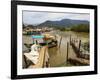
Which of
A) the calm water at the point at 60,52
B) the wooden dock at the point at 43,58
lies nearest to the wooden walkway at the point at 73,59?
the calm water at the point at 60,52

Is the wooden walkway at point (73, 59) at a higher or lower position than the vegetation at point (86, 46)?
lower

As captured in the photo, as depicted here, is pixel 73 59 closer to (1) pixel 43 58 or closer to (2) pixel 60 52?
(2) pixel 60 52

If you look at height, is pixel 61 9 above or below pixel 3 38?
above

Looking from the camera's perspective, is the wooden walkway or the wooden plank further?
the wooden walkway

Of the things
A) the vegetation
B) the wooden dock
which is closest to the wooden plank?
the wooden dock

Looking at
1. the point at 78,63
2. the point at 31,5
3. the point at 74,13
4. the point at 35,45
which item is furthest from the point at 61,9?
the point at 78,63

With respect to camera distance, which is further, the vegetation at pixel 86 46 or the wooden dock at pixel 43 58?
the vegetation at pixel 86 46

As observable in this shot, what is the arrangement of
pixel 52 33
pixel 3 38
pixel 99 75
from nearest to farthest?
pixel 3 38 < pixel 52 33 < pixel 99 75

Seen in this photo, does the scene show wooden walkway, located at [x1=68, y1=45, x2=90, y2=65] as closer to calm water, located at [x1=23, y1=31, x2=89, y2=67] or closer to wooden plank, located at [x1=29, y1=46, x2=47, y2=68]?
calm water, located at [x1=23, y1=31, x2=89, y2=67]

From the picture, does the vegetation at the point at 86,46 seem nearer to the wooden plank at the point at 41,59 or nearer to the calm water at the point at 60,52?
the calm water at the point at 60,52

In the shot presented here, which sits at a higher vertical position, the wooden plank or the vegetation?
the vegetation

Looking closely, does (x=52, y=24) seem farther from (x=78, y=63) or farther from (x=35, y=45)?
(x=78, y=63)
